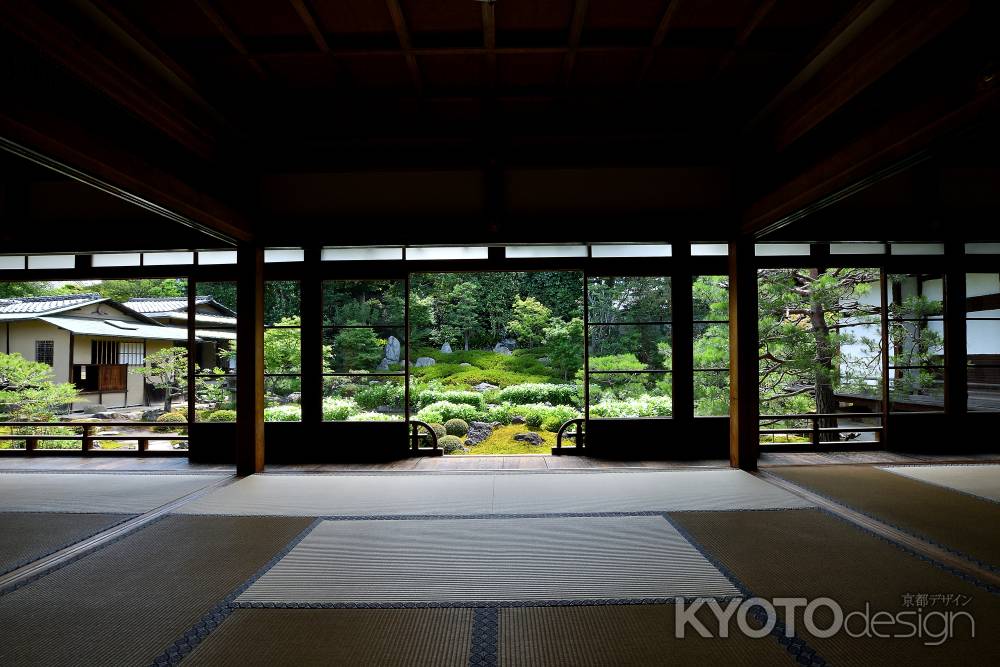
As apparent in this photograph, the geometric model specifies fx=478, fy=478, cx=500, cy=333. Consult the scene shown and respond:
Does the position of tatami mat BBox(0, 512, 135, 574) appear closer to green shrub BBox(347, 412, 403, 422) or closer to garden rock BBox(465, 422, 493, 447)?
green shrub BBox(347, 412, 403, 422)

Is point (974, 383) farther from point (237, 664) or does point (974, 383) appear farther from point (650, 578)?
point (237, 664)

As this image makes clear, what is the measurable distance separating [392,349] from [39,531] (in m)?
3.02

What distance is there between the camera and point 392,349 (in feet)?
17.2

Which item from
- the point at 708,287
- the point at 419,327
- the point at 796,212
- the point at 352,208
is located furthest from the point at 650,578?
the point at 419,327

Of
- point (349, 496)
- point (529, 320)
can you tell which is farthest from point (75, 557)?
point (529, 320)

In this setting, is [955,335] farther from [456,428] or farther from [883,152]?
[456,428]

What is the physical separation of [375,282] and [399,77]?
2.13 metres

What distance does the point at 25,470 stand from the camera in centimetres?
484

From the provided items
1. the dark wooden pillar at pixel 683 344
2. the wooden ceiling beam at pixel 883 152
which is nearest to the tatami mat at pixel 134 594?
the dark wooden pillar at pixel 683 344

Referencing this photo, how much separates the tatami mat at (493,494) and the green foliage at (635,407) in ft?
2.83

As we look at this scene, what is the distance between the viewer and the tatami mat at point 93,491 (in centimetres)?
357

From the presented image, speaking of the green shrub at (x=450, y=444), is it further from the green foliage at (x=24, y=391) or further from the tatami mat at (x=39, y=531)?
the green foliage at (x=24, y=391)

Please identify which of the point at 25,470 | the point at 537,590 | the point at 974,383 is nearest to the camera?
the point at 537,590

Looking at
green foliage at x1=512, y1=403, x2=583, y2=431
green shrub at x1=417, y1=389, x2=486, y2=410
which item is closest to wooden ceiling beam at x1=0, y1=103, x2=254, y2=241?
green shrub at x1=417, y1=389, x2=486, y2=410
